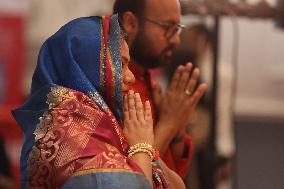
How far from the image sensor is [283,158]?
10.3ft

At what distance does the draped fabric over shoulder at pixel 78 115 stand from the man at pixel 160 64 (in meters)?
0.20

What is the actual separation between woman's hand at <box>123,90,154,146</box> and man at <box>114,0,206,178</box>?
17cm

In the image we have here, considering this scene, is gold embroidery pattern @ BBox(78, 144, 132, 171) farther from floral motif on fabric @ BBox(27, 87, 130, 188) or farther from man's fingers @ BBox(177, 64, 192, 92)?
man's fingers @ BBox(177, 64, 192, 92)

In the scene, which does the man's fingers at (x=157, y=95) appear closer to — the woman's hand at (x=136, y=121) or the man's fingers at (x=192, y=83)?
the man's fingers at (x=192, y=83)

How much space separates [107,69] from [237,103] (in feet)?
9.51

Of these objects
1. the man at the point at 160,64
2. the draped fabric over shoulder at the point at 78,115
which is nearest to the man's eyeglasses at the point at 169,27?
the man at the point at 160,64

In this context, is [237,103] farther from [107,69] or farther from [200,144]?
[107,69]

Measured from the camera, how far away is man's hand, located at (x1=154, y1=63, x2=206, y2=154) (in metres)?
1.56

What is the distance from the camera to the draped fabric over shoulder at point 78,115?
1212 millimetres

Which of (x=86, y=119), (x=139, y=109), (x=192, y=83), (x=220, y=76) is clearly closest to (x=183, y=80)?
(x=192, y=83)

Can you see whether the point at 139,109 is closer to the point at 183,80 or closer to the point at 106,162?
the point at 106,162

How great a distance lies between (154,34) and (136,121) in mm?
333

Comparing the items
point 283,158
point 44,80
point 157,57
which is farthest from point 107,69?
point 283,158

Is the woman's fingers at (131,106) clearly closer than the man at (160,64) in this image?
Yes
